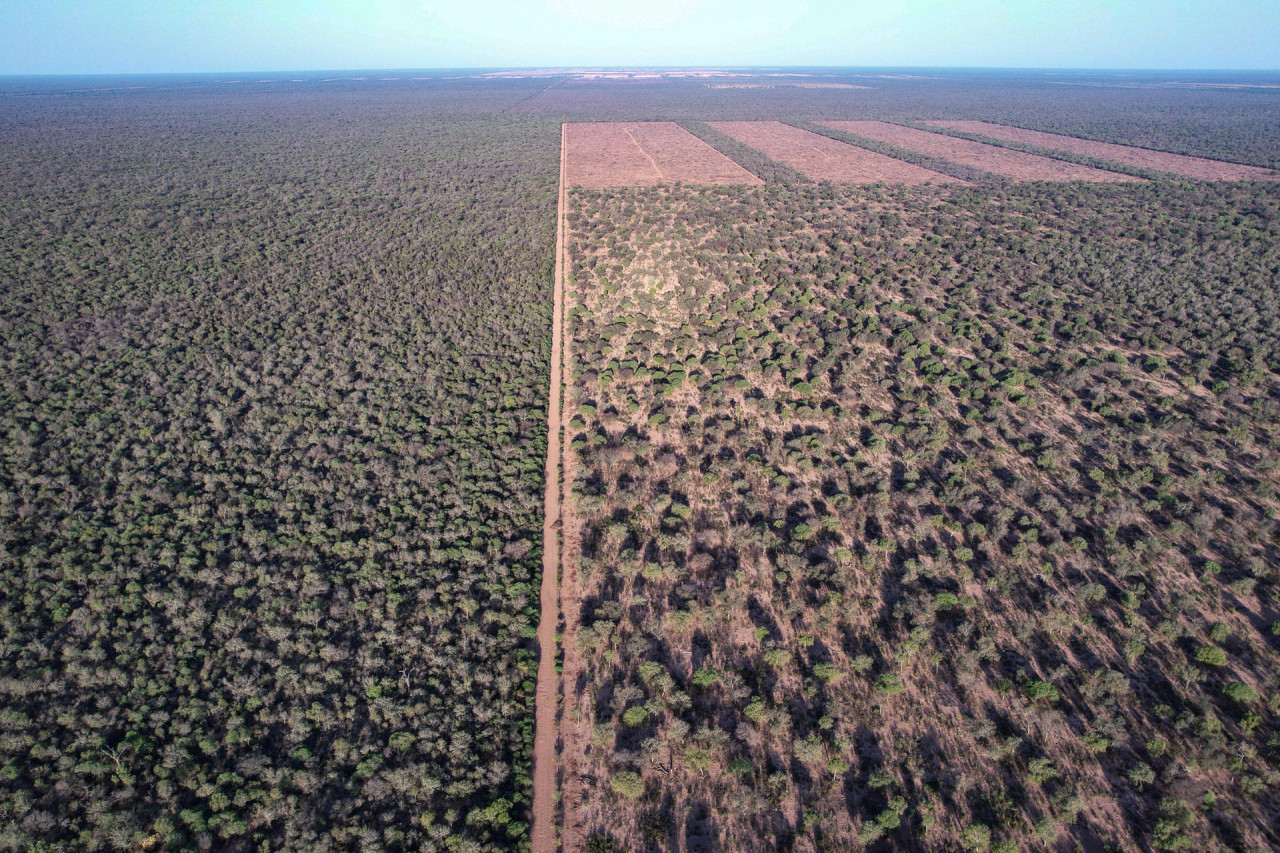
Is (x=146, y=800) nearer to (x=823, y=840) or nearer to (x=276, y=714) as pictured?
(x=276, y=714)

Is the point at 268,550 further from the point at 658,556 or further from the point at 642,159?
the point at 642,159

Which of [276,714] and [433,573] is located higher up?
[433,573]

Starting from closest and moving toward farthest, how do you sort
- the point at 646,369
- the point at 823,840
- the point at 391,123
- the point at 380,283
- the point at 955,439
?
1. the point at 823,840
2. the point at 955,439
3. the point at 646,369
4. the point at 380,283
5. the point at 391,123

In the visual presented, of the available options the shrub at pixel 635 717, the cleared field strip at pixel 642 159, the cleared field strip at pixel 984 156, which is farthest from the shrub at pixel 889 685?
the cleared field strip at pixel 984 156

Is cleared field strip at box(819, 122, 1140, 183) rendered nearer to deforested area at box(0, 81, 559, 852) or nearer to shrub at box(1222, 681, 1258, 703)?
deforested area at box(0, 81, 559, 852)

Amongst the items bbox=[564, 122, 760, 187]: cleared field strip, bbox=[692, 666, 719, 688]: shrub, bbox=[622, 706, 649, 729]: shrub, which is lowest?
bbox=[622, 706, 649, 729]: shrub

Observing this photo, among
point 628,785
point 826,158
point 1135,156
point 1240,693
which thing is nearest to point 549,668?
point 628,785

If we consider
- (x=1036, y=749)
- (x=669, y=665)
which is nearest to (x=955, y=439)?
(x=1036, y=749)

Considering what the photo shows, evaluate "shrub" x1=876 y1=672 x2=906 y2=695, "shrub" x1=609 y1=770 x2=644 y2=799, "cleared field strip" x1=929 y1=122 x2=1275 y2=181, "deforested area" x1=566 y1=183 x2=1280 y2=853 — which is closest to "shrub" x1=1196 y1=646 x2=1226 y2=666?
"deforested area" x1=566 y1=183 x2=1280 y2=853
